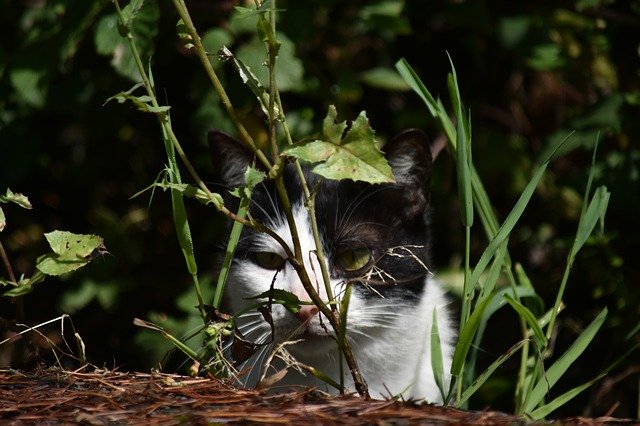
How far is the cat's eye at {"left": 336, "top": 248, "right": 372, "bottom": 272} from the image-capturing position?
2.33 meters

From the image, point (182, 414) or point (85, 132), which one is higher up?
point (85, 132)

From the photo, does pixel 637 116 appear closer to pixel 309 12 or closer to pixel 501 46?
pixel 501 46

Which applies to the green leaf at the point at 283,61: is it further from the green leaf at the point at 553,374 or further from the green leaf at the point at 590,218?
the green leaf at the point at 553,374

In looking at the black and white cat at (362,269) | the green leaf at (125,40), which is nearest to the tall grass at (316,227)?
the black and white cat at (362,269)

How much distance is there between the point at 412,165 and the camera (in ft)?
8.02

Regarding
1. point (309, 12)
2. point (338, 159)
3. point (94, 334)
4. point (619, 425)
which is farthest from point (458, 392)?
point (94, 334)

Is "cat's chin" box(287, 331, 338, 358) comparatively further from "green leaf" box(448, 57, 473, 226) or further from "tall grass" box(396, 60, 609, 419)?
"green leaf" box(448, 57, 473, 226)

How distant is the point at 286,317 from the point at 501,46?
5.81ft

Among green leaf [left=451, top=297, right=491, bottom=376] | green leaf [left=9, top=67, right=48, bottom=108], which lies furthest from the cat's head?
green leaf [left=9, top=67, right=48, bottom=108]

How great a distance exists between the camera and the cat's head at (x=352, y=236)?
226 centimetres

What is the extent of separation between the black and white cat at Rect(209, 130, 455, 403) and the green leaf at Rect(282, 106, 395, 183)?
0.58 metres

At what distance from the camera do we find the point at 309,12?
292 cm

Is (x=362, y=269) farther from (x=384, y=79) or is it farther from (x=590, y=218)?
(x=384, y=79)

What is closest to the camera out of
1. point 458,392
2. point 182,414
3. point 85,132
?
point 182,414
